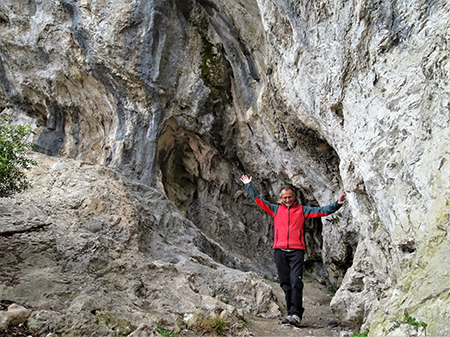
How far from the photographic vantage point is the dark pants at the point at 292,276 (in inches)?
258

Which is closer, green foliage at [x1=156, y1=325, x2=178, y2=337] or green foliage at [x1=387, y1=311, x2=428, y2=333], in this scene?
green foliage at [x1=387, y1=311, x2=428, y2=333]

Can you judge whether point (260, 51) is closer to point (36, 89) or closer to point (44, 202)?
point (44, 202)

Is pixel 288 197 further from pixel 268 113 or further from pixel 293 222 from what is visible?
pixel 268 113

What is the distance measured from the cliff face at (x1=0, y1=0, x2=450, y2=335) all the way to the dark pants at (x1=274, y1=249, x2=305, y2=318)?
3.71 ft

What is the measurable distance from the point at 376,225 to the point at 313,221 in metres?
8.72

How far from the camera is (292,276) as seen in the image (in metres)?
6.63

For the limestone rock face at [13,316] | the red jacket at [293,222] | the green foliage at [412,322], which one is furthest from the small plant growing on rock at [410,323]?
the limestone rock face at [13,316]

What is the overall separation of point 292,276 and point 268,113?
7306 millimetres

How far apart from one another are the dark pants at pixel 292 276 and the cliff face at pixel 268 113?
1.13 m

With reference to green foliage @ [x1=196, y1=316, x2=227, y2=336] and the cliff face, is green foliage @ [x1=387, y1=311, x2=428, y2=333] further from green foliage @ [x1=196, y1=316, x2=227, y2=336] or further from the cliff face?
green foliage @ [x1=196, y1=316, x2=227, y2=336]

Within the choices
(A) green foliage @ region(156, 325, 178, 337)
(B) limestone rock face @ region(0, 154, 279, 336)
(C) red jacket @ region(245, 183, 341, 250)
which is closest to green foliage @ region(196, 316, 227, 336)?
(B) limestone rock face @ region(0, 154, 279, 336)

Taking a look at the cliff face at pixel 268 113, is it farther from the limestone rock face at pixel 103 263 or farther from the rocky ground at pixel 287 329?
the limestone rock face at pixel 103 263

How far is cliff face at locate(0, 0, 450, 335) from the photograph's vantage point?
4.86 m

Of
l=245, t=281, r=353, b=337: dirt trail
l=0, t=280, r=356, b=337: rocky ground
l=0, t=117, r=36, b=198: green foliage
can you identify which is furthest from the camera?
l=245, t=281, r=353, b=337: dirt trail
